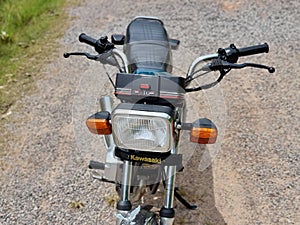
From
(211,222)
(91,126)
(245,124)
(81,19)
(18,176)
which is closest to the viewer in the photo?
(91,126)

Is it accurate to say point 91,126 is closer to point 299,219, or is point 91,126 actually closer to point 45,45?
point 299,219

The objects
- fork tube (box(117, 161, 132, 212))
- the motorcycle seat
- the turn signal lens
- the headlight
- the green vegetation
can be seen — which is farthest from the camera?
the green vegetation

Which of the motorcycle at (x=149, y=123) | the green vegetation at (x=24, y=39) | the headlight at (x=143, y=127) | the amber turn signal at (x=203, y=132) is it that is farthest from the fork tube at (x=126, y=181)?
the green vegetation at (x=24, y=39)

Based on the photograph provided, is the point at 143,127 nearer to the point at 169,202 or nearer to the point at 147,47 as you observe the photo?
the point at 169,202

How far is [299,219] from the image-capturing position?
11.7ft

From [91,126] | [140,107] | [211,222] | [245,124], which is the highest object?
[140,107]

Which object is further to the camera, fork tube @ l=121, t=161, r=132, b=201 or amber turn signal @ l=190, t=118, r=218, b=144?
fork tube @ l=121, t=161, r=132, b=201

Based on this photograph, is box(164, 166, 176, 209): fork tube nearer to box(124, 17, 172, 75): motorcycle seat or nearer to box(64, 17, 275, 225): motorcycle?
box(64, 17, 275, 225): motorcycle

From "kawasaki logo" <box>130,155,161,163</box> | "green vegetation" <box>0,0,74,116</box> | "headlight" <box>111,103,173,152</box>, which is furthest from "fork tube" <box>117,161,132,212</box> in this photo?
"green vegetation" <box>0,0,74,116</box>

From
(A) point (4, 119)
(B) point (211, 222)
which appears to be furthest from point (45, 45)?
(B) point (211, 222)

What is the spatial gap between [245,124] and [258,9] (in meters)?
2.65

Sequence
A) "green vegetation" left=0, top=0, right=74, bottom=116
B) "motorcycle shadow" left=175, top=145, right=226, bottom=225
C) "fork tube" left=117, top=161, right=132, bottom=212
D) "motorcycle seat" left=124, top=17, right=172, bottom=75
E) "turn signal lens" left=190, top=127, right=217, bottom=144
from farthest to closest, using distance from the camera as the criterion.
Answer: "green vegetation" left=0, top=0, right=74, bottom=116 → "motorcycle shadow" left=175, top=145, right=226, bottom=225 → "motorcycle seat" left=124, top=17, right=172, bottom=75 → "fork tube" left=117, top=161, right=132, bottom=212 → "turn signal lens" left=190, top=127, right=217, bottom=144

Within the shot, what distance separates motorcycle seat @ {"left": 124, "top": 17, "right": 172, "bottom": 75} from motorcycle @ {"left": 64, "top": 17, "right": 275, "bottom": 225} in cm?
1

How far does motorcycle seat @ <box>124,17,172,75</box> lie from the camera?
120 inches
